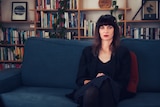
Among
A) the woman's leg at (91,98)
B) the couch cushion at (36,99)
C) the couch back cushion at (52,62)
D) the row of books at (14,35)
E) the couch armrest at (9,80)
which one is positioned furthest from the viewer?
the row of books at (14,35)

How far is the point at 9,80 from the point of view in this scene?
246 cm

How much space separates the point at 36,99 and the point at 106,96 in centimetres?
58

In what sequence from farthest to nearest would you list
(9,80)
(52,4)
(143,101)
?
(52,4), (9,80), (143,101)

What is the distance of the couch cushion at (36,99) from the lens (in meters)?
2.17

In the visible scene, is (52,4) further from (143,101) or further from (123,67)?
(143,101)

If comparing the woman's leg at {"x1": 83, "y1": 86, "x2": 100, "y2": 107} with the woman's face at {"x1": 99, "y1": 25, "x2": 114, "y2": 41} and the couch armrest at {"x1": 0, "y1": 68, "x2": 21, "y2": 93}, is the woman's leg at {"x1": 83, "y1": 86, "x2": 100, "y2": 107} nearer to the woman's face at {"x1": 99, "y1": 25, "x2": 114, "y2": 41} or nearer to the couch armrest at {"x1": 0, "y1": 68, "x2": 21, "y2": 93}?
the woman's face at {"x1": 99, "y1": 25, "x2": 114, "y2": 41}

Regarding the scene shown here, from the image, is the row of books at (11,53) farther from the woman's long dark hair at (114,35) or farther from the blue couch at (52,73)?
the woman's long dark hair at (114,35)

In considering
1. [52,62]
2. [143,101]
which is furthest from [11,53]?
[143,101]

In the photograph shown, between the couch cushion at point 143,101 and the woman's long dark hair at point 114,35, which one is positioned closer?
the couch cushion at point 143,101

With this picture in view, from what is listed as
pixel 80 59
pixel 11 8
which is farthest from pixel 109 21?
pixel 11 8

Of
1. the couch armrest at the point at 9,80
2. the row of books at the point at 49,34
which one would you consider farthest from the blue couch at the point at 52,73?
the row of books at the point at 49,34

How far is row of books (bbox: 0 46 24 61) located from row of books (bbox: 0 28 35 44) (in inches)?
4.6

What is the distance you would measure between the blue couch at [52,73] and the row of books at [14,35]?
1.79 metres

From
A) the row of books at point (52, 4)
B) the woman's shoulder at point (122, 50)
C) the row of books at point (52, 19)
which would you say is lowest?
the woman's shoulder at point (122, 50)
